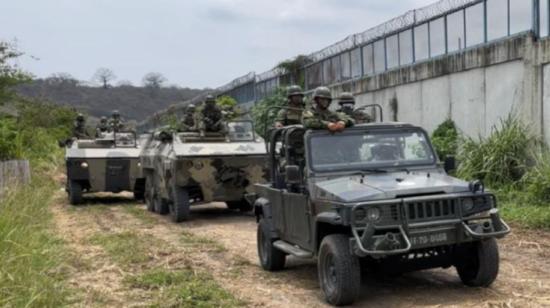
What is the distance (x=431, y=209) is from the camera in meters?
6.29

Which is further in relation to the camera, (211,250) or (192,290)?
(211,250)

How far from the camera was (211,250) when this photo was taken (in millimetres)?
9984

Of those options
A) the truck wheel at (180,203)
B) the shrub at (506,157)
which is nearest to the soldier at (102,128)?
the truck wheel at (180,203)

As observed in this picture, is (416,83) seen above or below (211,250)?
above

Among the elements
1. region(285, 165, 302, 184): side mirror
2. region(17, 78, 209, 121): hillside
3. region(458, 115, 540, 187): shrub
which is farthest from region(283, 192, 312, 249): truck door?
region(17, 78, 209, 121): hillside

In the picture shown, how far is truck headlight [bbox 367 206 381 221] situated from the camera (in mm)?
6168

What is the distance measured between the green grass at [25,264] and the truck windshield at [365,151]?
268cm

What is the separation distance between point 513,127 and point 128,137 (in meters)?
9.96

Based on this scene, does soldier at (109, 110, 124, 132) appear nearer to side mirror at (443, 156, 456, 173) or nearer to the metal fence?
the metal fence

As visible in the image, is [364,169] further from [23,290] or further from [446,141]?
[446,141]

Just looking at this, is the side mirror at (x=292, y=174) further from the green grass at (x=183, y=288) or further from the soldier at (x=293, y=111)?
the soldier at (x=293, y=111)

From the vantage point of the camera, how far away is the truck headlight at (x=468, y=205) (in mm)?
6414

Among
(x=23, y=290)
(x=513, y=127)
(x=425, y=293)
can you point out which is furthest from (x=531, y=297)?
(x=513, y=127)

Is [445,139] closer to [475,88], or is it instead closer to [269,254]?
[475,88]
